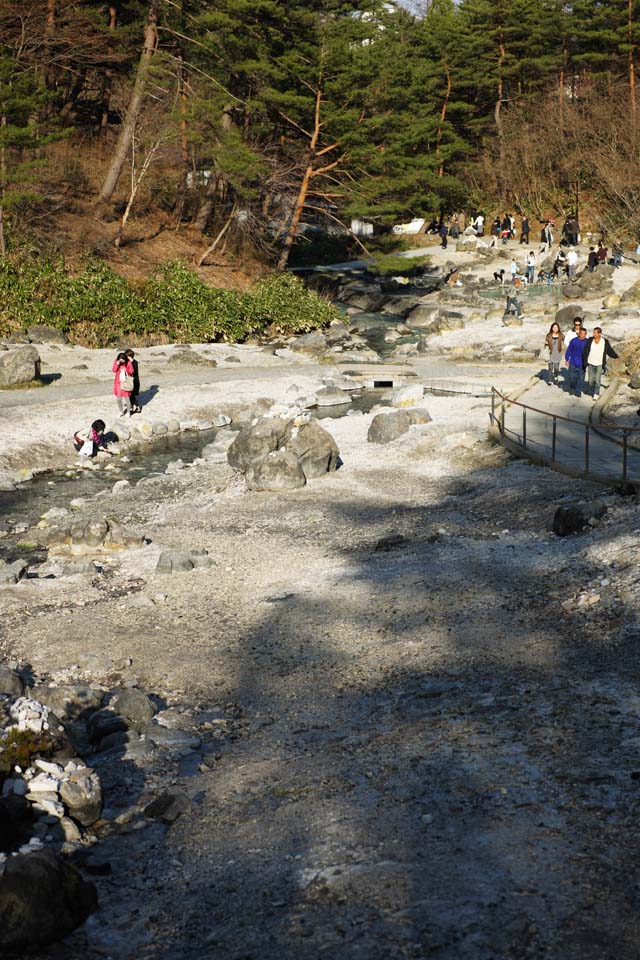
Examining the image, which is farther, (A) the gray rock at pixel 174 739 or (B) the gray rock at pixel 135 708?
(B) the gray rock at pixel 135 708

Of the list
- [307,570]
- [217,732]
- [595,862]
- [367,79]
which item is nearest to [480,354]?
[367,79]

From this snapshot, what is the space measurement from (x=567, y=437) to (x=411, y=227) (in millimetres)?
50348

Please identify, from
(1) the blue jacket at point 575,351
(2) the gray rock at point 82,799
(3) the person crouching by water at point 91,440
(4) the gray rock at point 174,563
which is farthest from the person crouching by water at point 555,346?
(2) the gray rock at point 82,799

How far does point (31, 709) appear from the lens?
873 centimetres

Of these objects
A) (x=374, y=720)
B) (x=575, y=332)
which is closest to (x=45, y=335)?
(x=575, y=332)

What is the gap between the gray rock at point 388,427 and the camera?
22391 mm

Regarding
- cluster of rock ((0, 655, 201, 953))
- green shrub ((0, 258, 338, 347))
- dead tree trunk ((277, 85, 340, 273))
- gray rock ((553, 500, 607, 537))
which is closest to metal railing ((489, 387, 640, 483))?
gray rock ((553, 500, 607, 537))

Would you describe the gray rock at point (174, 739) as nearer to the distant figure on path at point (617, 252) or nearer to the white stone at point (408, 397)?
the white stone at point (408, 397)

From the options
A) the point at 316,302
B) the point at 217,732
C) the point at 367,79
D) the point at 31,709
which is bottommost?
the point at 217,732

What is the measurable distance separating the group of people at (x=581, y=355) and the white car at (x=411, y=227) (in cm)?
4447

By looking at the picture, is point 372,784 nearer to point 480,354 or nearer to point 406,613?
point 406,613

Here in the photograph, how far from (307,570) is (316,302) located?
2735 cm

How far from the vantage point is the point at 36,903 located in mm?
6133

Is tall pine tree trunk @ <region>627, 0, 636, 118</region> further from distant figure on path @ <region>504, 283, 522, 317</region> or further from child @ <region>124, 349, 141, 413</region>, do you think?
child @ <region>124, 349, 141, 413</region>
